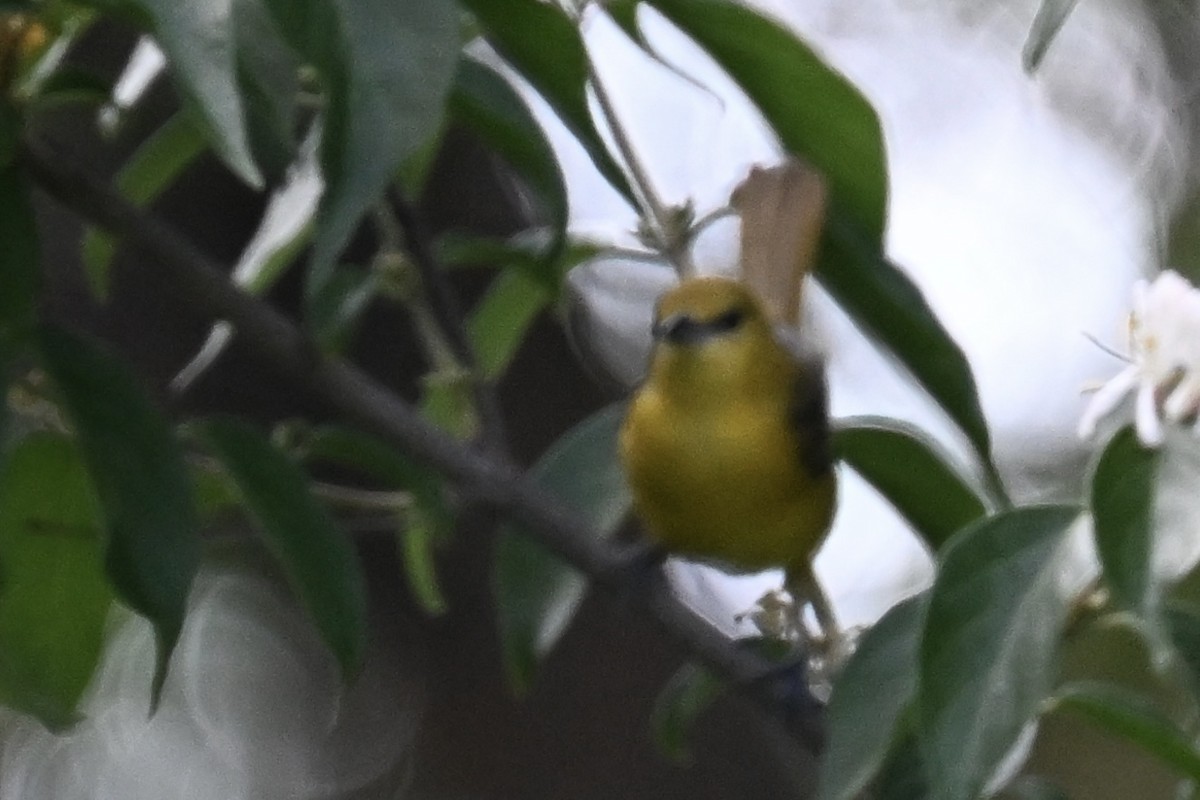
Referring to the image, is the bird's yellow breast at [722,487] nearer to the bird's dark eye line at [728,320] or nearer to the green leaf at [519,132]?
the bird's dark eye line at [728,320]

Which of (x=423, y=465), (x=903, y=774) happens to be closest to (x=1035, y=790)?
(x=903, y=774)

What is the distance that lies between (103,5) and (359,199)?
0.27 metres

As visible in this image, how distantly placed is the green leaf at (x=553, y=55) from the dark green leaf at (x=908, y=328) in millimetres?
192

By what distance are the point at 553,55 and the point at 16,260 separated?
0.33 metres

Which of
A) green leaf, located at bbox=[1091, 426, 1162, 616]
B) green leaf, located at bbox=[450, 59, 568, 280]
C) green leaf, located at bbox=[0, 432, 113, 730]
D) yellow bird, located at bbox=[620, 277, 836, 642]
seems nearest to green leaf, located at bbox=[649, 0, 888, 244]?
green leaf, located at bbox=[450, 59, 568, 280]

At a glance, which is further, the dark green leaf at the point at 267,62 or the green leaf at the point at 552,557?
the green leaf at the point at 552,557

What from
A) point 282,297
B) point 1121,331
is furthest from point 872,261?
point 282,297

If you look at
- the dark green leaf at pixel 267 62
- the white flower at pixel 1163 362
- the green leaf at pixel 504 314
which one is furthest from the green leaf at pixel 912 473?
the dark green leaf at pixel 267 62

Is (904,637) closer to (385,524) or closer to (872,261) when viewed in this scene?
(872,261)

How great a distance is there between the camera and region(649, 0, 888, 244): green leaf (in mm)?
999

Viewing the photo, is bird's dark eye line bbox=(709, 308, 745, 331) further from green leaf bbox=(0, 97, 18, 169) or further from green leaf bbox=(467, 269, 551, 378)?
green leaf bbox=(0, 97, 18, 169)

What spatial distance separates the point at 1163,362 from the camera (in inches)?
38.5

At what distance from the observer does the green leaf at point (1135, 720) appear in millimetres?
843

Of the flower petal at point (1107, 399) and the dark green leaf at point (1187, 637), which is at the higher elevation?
the flower petal at point (1107, 399)
